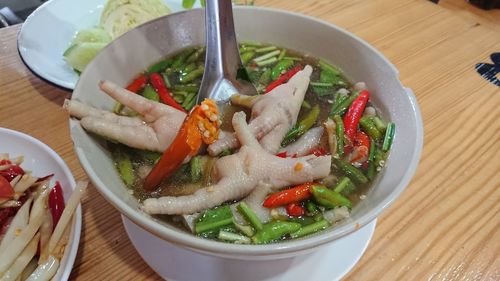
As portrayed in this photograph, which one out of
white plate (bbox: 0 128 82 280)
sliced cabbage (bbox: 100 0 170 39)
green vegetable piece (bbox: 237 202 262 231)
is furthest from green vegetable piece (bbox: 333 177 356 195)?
sliced cabbage (bbox: 100 0 170 39)

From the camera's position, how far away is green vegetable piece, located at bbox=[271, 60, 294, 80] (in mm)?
1353

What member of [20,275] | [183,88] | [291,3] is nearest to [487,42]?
[291,3]

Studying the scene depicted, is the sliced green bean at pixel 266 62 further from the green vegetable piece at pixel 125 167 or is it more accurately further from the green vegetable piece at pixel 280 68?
the green vegetable piece at pixel 125 167

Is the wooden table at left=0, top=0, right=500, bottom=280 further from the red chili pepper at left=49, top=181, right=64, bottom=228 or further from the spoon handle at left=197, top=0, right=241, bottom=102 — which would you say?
the spoon handle at left=197, top=0, right=241, bottom=102

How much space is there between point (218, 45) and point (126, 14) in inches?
29.0

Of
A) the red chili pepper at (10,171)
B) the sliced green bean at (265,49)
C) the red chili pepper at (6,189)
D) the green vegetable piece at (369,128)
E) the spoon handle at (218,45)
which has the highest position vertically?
the spoon handle at (218,45)

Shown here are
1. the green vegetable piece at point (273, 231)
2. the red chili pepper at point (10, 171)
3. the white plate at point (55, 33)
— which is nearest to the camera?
the green vegetable piece at point (273, 231)

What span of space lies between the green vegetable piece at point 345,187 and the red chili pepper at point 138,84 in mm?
637

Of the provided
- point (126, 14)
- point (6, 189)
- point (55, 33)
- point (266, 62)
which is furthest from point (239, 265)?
point (55, 33)

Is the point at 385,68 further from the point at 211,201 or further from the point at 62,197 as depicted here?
the point at 62,197

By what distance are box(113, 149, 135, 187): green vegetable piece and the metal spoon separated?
27cm

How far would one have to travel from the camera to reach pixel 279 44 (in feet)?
4.68

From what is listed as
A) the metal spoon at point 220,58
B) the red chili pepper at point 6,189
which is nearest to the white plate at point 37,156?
the red chili pepper at point 6,189

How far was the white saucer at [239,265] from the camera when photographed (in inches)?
37.3
